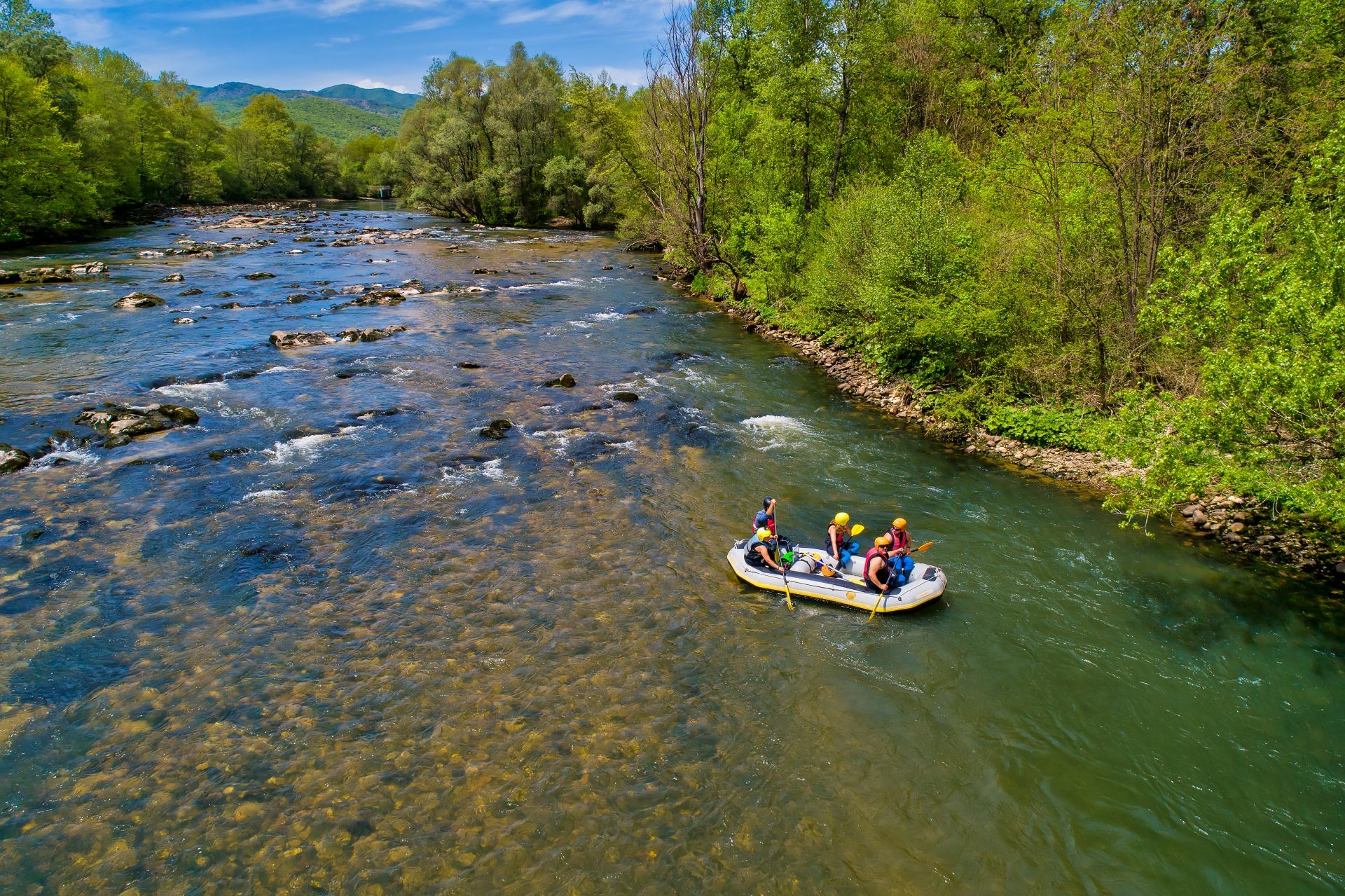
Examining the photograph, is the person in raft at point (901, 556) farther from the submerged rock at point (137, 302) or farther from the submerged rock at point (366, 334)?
the submerged rock at point (137, 302)

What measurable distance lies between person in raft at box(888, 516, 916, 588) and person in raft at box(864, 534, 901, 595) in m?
0.14

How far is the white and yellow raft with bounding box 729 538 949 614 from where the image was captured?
1205cm

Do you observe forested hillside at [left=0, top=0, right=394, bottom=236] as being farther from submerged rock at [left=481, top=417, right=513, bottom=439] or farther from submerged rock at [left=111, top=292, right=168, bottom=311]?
submerged rock at [left=481, top=417, right=513, bottom=439]

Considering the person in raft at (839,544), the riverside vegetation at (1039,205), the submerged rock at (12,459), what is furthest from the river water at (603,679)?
the riverside vegetation at (1039,205)

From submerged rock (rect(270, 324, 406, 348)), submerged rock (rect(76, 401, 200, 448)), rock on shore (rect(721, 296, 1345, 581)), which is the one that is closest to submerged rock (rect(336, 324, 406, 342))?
submerged rock (rect(270, 324, 406, 348))

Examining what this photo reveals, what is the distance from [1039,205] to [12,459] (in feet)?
90.1

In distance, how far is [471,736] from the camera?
9.26m

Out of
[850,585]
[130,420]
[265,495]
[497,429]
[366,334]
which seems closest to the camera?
[850,585]

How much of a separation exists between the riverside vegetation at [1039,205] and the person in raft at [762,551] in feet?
20.7

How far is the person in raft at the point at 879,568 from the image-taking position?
1208 centimetres

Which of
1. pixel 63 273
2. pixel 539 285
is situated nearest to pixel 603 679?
pixel 539 285

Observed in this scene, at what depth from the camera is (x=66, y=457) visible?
52.5 ft

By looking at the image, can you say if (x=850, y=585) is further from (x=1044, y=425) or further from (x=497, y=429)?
(x=497, y=429)

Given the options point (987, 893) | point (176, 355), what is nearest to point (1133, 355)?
point (987, 893)
